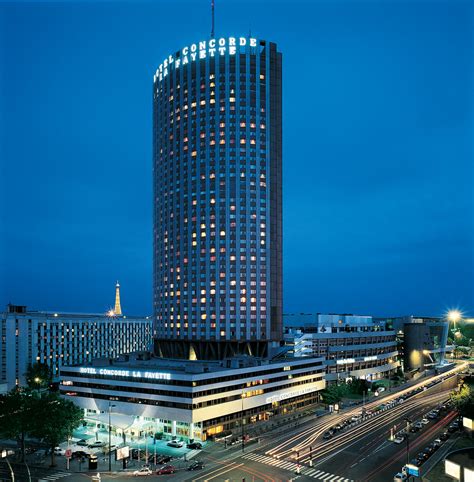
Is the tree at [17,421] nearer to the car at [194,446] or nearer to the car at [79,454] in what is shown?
the car at [79,454]

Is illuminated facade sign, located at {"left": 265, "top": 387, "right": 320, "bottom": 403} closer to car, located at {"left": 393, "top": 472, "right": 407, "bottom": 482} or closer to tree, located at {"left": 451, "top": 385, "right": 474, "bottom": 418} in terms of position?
tree, located at {"left": 451, "top": 385, "right": 474, "bottom": 418}

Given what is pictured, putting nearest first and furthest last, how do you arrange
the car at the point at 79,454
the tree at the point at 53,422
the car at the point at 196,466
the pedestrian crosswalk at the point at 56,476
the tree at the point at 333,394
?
the pedestrian crosswalk at the point at 56,476, the car at the point at 196,466, the tree at the point at 53,422, the car at the point at 79,454, the tree at the point at 333,394

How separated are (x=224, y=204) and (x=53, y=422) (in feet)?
322

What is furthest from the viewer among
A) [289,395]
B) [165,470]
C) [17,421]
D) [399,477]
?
[289,395]

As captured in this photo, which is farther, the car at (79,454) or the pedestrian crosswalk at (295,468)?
the car at (79,454)

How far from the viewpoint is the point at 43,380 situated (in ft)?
569

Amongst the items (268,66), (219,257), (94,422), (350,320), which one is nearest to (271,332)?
(219,257)

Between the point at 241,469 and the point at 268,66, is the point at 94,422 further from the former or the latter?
the point at 268,66

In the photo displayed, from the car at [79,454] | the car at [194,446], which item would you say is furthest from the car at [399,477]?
the car at [79,454]

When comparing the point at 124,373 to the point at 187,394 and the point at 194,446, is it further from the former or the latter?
the point at 194,446

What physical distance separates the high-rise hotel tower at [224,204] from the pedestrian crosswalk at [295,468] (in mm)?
74883

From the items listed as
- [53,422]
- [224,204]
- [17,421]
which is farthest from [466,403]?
[224,204]

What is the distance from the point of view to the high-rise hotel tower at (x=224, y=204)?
167 m

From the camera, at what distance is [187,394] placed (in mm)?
104375
